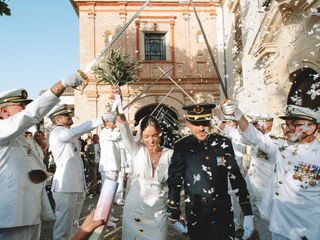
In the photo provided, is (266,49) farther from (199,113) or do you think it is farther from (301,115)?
(199,113)

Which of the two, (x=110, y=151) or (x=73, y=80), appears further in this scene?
(x=110, y=151)

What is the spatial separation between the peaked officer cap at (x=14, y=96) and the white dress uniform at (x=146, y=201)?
1.15m

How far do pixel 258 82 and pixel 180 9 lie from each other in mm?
9304

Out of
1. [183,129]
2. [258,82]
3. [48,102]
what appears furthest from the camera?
[183,129]

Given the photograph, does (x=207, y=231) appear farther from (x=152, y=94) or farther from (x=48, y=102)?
(x=152, y=94)

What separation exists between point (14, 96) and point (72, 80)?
723 mm

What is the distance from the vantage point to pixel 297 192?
12.6ft

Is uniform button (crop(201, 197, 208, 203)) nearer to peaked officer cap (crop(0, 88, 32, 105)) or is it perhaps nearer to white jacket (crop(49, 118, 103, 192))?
peaked officer cap (crop(0, 88, 32, 105))

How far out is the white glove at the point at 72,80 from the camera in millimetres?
3031

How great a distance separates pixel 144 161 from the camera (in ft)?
13.5

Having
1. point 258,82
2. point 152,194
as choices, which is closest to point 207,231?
point 152,194

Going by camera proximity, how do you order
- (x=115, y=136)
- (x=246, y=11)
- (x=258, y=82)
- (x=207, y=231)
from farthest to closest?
(x=246, y=11)
(x=258, y=82)
(x=115, y=136)
(x=207, y=231)

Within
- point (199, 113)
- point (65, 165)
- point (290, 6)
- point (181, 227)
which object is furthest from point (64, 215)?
point (290, 6)

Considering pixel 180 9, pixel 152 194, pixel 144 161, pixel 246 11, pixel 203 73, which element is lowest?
pixel 152 194
